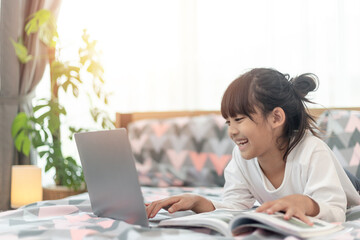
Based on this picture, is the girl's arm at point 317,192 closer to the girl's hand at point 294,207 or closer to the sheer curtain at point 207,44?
the girl's hand at point 294,207

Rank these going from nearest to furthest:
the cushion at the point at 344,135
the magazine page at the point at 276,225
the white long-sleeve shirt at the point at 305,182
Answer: the magazine page at the point at 276,225 → the white long-sleeve shirt at the point at 305,182 → the cushion at the point at 344,135

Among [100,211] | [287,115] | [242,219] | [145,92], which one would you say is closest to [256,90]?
[287,115]

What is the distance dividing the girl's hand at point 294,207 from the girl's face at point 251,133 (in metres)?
0.25

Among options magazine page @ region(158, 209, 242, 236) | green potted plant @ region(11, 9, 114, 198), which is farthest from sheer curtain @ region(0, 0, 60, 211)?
magazine page @ region(158, 209, 242, 236)

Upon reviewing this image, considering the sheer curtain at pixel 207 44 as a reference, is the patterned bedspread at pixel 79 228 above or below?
below

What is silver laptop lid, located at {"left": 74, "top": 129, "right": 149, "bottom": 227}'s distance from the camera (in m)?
1.10

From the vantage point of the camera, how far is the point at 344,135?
1.96 metres

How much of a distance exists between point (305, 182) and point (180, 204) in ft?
1.19

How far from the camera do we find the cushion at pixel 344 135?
1875 mm

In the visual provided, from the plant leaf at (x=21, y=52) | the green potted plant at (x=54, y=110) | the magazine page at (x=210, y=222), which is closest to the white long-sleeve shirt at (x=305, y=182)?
the magazine page at (x=210, y=222)

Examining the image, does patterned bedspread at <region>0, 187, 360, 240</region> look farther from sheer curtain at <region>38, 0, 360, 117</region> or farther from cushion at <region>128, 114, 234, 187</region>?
sheer curtain at <region>38, 0, 360, 117</region>

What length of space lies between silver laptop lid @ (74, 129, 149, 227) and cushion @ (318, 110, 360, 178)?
1016mm

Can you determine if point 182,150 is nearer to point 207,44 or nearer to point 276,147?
point 207,44

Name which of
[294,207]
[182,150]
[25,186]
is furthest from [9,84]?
[294,207]
